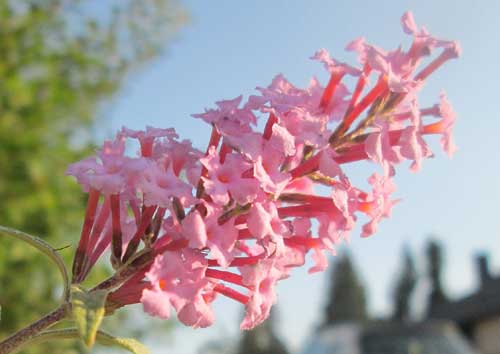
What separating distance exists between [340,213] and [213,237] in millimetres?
200

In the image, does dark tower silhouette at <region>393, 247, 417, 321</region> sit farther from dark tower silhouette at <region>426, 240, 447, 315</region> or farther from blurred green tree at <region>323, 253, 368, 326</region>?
blurred green tree at <region>323, 253, 368, 326</region>

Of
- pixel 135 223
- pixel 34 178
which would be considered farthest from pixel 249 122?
pixel 34 178

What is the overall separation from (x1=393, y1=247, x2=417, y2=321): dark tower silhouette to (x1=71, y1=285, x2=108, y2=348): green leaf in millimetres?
38203

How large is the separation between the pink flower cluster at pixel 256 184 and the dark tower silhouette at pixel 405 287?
37.9m

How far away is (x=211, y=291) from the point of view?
2.74 ft

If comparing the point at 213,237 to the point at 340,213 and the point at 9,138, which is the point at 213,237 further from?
the point at 9,138

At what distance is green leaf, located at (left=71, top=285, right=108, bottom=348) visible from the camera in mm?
617

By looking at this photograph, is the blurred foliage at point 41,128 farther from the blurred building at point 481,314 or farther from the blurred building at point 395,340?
the blurred building at point 481,314

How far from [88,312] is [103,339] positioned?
12 centimetres

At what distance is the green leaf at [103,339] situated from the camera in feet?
2.41

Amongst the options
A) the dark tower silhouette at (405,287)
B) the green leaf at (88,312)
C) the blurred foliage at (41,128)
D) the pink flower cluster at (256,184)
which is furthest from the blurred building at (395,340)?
the dark tower silhouette at (405,287)

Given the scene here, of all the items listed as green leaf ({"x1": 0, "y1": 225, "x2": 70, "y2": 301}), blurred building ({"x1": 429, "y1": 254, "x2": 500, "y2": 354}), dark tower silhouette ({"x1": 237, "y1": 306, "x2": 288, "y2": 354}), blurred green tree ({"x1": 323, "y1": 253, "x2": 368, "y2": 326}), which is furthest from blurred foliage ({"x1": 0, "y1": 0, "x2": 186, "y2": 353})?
blurred green tree ({"x1": 323, "y1": 253, "x2": 368, "y2": 326})

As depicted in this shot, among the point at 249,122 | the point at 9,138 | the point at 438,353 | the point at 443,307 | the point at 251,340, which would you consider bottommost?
the point at 251,340

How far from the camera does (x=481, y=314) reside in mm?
20359
